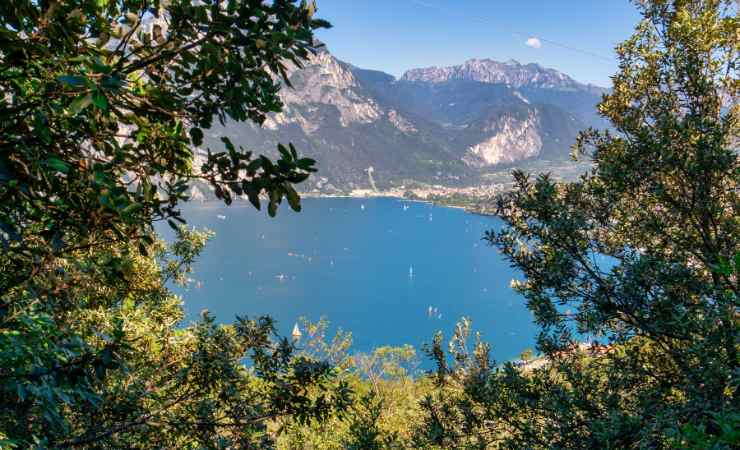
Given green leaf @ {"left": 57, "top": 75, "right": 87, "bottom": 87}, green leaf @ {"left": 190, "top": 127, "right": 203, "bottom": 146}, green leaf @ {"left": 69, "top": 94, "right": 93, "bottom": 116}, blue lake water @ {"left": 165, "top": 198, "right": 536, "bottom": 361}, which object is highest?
blue lake water @ {"left": 165, "top": 198, "right": 536, "bottom": 361}

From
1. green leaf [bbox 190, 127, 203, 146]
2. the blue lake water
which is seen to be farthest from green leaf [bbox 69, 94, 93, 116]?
the blue lake water

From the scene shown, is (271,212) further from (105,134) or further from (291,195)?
(105,134)

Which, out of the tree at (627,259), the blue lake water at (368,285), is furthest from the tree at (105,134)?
the blue lake water at (368,285)

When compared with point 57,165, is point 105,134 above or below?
above

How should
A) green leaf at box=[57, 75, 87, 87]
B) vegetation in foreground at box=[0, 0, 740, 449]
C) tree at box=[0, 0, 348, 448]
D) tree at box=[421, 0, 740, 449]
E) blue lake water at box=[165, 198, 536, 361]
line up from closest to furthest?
green leaf at box=[57, 75, 87, 87] < tree at box=[0, 0, 348, 448] < vegetation in foreground at box=[0, 0, 740, 449] < tree at box=[421, 0, 740, 449] < blue lake water at box=[165, 198, 536, 361]

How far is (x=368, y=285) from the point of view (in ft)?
394

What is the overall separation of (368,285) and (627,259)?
11577 centimetres

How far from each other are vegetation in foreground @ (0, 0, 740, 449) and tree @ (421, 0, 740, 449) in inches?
1.5

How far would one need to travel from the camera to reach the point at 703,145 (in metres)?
5.64

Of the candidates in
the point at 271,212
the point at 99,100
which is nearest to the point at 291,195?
the point at 271,212

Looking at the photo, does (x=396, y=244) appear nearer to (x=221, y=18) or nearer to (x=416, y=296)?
(x=416, y=296)

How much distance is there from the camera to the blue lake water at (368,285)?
9144cm

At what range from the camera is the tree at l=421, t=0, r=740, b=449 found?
541 cm

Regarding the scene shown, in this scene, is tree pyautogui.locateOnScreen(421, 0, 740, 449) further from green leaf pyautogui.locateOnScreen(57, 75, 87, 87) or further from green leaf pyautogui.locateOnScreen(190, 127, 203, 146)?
green leaf pyautogui.locateOnScreen(57, 75, 87, 87)
